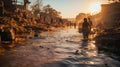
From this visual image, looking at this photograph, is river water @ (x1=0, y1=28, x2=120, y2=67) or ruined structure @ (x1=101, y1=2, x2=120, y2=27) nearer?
river water @ (x1=0, y1=28, x2=120, y2=67)

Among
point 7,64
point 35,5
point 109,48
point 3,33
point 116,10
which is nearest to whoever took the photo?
point 7,64

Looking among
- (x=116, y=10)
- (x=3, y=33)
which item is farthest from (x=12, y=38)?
(x=116, y=10)

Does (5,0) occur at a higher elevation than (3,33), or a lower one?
higher

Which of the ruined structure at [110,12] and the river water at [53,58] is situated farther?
the ruined structure at [110,12]

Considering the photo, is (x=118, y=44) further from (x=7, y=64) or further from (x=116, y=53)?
(x=7, y=64)

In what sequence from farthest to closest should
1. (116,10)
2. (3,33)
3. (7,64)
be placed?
1. (116,10)
2. (3,33)
3. (7,64)

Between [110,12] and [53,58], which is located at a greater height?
[110,12]

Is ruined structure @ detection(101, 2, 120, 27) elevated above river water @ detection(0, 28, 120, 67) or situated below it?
above

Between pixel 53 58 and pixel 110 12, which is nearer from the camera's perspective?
pixel 53 58

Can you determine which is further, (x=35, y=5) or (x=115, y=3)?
(x=35, y=5)

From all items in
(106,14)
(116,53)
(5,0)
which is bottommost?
(116,53)

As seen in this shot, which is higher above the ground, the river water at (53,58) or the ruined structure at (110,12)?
the ruined structure at (110,12)

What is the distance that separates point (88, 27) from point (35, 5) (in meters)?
70.1

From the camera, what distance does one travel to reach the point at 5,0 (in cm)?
4650
